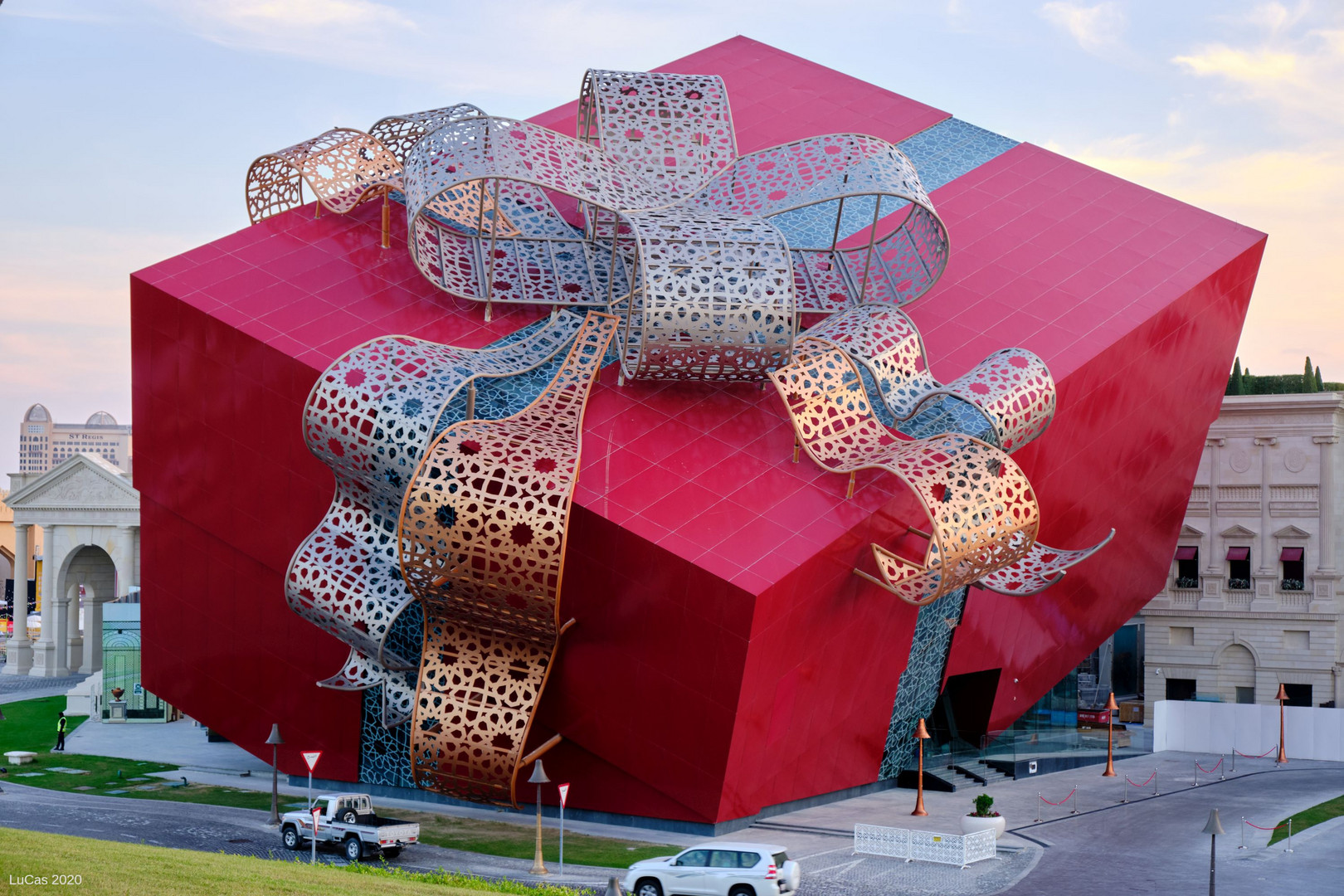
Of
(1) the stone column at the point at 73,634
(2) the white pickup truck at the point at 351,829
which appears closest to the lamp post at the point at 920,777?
(2) the white pickup truck at the point at 351,829

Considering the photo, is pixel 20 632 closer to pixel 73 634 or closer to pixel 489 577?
pixel 73 634

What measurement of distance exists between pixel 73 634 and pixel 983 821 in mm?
55327

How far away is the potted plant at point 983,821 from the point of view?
1147 inches

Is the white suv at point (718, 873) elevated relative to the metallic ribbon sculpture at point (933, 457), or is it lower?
lower

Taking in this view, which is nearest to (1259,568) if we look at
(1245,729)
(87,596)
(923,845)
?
(1245,729)

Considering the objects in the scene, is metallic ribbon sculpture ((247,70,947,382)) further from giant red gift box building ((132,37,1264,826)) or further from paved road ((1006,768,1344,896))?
paved road ((1006,768,1344,896))

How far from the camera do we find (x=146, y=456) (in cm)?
3328

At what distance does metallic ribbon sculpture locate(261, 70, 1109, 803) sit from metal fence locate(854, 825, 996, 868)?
185 inches

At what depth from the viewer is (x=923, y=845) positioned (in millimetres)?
27281

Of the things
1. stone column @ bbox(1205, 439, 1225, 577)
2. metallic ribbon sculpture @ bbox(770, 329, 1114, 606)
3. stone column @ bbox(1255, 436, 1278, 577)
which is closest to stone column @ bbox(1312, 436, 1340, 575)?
stone column @ bbox(1255, 436, 1278, 577)

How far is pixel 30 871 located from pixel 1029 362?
22.1 metres

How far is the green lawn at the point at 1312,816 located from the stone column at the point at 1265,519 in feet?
62.1

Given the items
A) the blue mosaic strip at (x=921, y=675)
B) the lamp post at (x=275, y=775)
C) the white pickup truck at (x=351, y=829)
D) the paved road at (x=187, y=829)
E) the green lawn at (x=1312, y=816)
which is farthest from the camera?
the blue mosaic strip at (x=921, y=675)

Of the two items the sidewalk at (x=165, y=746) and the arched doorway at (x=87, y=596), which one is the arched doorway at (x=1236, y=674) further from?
the arched doorway at (x=87, y=596)
